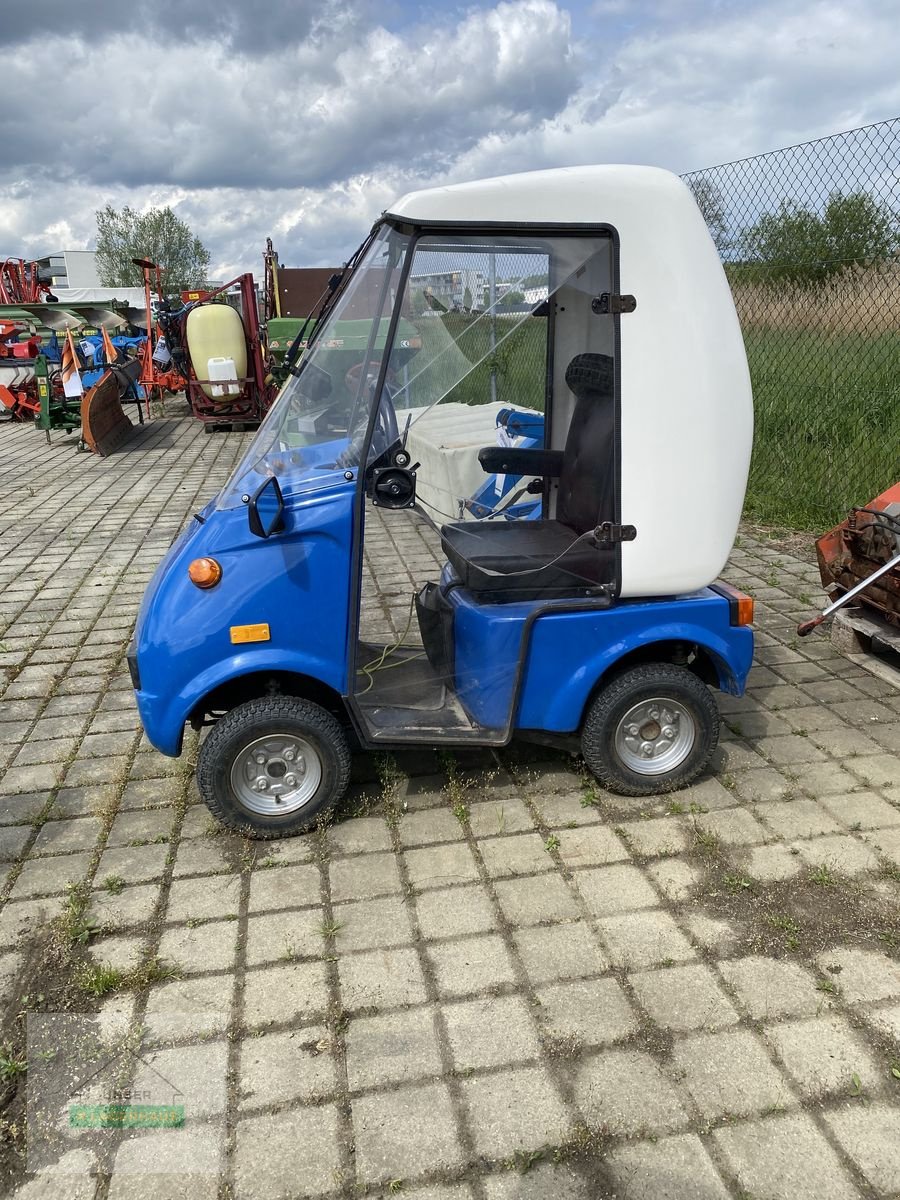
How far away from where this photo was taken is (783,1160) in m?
2.00

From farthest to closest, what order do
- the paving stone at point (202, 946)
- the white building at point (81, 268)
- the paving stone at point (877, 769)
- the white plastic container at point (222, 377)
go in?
the white building at point (81, 268), the white plastic container at point (222, 377), the paving stone at point (877, 769), the paving stone at point (202, 946)

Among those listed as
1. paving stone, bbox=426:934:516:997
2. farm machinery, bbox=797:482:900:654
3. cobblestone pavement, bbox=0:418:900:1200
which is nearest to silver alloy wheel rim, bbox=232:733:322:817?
cobblestone pavement, bbox=0:418:900:1200

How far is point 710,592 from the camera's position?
3.35 m

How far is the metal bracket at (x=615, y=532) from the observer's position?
10.0 feet

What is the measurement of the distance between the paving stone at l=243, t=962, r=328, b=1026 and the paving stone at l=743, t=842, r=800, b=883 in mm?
1443

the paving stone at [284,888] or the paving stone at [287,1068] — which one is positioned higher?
the paving stone at [284,888]

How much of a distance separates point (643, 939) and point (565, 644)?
100 cm

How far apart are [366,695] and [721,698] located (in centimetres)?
182

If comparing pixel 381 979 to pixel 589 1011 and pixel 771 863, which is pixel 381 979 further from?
pixel 771 863

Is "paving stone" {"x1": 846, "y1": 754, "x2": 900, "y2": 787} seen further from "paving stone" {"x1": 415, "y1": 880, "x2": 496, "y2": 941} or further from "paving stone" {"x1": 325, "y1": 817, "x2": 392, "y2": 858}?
"paving stone" {"x1": 325, "y1": 817, "x2": 392, "y2": 858}

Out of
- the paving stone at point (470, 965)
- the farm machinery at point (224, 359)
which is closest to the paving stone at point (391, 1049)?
the paving stone at point (470, 965)

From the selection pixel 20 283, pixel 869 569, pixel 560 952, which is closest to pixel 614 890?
pixel 560 952

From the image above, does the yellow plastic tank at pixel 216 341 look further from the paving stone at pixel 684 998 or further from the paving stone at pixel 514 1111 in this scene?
the paving stone at pixel 514 1111

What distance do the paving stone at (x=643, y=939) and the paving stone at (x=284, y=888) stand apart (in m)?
0.93
